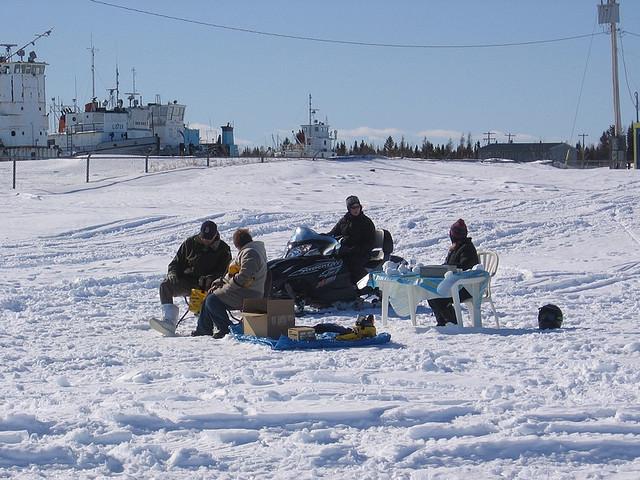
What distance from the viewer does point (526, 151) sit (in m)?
78.6

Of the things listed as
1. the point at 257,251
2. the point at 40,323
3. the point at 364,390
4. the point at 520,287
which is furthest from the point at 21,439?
the point at 520,287

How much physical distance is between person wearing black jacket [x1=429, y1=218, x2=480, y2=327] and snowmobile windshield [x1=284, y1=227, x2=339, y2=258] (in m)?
1.90

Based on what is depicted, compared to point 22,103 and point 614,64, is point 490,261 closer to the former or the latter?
point 614,64

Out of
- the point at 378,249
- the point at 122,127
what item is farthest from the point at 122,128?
the point at 378,249

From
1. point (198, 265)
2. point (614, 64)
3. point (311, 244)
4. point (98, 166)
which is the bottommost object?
point (198, 265)

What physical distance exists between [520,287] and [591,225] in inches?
252

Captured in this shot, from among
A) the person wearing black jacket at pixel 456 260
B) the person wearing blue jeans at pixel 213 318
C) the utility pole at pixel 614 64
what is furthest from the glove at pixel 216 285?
the utility pole at pixel 614 64

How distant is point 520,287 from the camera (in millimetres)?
13922

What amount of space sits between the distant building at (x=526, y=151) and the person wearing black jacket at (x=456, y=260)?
2560 inches

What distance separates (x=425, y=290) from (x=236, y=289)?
1.81 metres

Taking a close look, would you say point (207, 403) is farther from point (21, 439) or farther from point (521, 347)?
point (521, 347)

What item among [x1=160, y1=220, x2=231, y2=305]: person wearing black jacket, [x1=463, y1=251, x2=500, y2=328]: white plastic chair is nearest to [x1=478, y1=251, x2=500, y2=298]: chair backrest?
[x1=463, y1=251, x2=500, y2=328]: white plastic chair

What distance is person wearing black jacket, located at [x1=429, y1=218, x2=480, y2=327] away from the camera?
1063 cm

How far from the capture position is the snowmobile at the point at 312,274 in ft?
39.6
